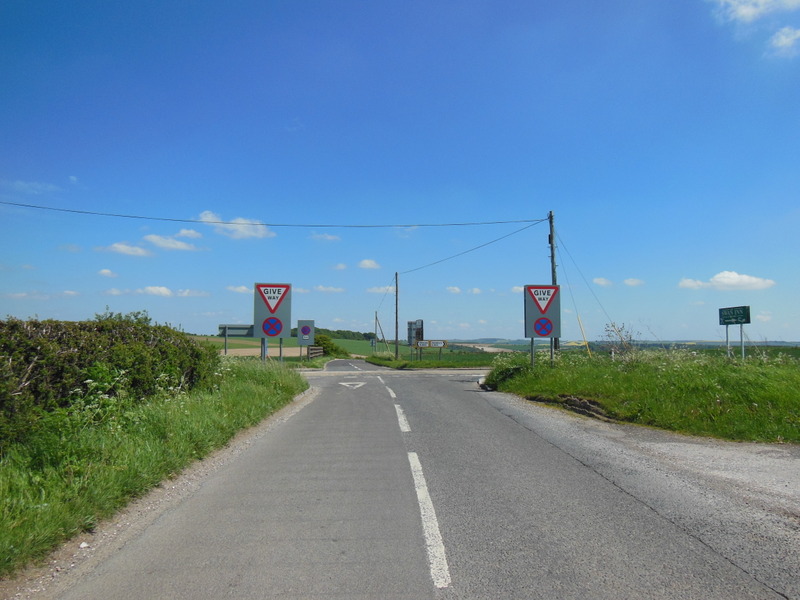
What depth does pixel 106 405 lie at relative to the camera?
25.6ft

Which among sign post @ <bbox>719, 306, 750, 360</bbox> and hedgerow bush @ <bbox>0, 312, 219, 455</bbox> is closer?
hedgerow bush @ <bbox>0, 312, 219, 455</bbox>

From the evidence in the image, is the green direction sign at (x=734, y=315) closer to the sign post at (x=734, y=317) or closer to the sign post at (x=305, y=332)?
the sign post at (x=734, y=317)

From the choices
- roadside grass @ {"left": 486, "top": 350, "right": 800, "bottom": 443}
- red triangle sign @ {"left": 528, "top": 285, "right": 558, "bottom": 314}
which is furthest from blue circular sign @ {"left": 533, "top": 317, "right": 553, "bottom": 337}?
roadside grass @ {"left": 486, "top": 350, "right": 800, "bottom": 443}

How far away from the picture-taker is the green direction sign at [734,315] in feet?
56.3

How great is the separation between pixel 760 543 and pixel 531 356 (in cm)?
1507

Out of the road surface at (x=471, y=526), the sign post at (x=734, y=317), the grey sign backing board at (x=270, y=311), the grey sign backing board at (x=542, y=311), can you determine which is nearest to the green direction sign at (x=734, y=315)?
the sign post at (x=734, y=317)

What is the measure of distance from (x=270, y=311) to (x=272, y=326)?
44 cm

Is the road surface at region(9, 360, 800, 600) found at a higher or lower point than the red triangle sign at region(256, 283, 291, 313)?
lower

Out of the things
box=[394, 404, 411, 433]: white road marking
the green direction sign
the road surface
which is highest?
the green direction sign

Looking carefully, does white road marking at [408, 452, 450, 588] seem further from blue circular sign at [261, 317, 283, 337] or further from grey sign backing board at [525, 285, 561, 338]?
grey sign backing board at [525, 285, 561, 338]

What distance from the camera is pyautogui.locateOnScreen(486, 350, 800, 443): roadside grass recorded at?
9273mm

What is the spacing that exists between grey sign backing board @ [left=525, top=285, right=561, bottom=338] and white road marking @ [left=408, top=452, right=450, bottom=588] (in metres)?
13.5

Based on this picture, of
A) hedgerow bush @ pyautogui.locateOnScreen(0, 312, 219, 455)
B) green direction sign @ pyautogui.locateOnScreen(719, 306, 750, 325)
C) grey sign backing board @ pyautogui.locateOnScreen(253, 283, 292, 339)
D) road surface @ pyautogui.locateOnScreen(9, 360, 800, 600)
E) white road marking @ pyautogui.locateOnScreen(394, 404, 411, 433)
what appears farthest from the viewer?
green direction sign @ pyautogui.locateOnScreen(719, 306, 750, 325)

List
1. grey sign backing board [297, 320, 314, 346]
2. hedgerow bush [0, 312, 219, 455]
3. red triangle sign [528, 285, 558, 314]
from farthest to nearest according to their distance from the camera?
grey sign backing board [297, 320, 314, 346], red triangle sign [528, 285, 558, 314], hedgerow bush [0, 312, 219, 455]
